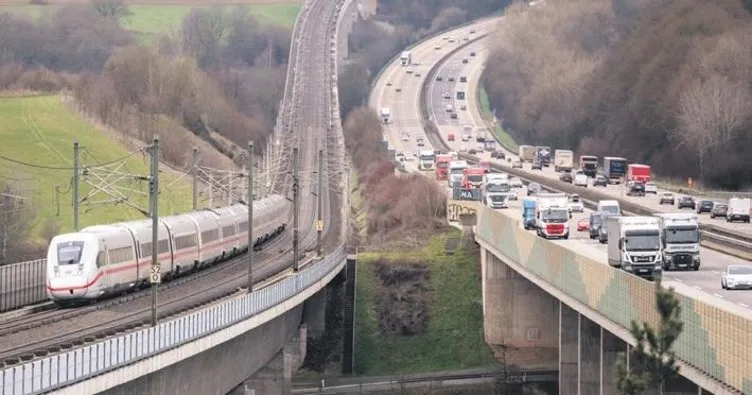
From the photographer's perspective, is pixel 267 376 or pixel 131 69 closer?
pixel 267 376

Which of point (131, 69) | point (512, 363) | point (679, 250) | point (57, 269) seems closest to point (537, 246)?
point (679, 250)

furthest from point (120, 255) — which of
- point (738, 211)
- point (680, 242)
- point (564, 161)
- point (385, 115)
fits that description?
point (385, 115)

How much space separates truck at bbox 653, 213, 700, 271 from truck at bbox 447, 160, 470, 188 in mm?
48440

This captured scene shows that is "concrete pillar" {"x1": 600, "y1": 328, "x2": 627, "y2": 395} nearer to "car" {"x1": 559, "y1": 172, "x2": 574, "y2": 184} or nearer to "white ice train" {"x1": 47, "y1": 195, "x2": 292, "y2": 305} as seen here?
"white ice train" {"x1": 47, "y1": 195, "x2": 292, "y2": 305}

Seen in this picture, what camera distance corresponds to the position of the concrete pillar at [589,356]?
186 feet

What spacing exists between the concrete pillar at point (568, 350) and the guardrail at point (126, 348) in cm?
945

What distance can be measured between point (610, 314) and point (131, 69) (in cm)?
10682

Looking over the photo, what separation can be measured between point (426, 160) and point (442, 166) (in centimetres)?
1117

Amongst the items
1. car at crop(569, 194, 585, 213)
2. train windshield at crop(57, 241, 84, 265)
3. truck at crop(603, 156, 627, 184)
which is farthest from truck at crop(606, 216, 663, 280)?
truck at crop(603, 156, 627, 184)

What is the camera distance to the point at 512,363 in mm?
75625

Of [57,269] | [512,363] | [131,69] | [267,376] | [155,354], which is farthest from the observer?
[131,69]

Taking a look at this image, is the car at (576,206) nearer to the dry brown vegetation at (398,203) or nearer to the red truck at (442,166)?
the dry brown vegetation at (398,203)

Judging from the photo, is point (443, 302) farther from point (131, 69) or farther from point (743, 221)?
point (131, 69)

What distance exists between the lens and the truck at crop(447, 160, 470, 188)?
359 ft
